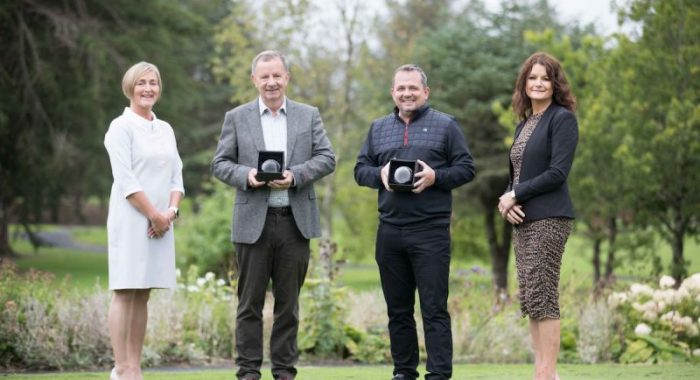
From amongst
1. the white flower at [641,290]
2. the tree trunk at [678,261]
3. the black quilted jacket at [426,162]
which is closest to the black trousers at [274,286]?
the black quilted jacket at [426,162]

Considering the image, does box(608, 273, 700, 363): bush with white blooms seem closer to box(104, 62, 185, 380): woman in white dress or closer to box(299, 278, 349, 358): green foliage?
box(299, 278, 349, 358): green foliage

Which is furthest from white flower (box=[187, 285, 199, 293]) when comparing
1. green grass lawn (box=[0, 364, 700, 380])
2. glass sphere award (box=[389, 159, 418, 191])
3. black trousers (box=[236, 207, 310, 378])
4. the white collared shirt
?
glass sphere award (box=[389, 159, 418, 191])

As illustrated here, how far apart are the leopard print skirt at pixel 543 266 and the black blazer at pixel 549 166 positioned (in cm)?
8

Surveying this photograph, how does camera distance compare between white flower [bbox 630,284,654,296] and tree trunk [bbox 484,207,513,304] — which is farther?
tree trunk [bbox 484,207,513,304]

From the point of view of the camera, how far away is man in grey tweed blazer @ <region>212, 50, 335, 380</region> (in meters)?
6.22

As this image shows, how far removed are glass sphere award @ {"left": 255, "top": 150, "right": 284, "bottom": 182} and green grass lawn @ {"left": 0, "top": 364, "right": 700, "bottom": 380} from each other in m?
1.75

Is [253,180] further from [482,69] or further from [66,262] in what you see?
[66,262]

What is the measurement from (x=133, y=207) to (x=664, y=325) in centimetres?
530

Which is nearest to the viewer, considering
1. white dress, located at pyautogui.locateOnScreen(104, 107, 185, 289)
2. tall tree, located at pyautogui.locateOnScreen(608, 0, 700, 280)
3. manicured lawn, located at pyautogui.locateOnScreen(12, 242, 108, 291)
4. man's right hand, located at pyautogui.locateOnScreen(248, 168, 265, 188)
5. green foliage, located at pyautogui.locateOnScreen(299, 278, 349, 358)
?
white dress, located at pyautogui.locateOnScreen(104, 107, 185, 289)

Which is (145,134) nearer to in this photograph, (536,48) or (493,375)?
(493,375)

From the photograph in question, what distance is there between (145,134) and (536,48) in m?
13.7

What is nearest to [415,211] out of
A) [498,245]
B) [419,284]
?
[419,284]

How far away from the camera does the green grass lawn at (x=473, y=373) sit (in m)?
7.20

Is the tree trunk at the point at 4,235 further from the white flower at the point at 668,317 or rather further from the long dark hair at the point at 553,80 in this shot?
the long dark hair at the point at 553,80
